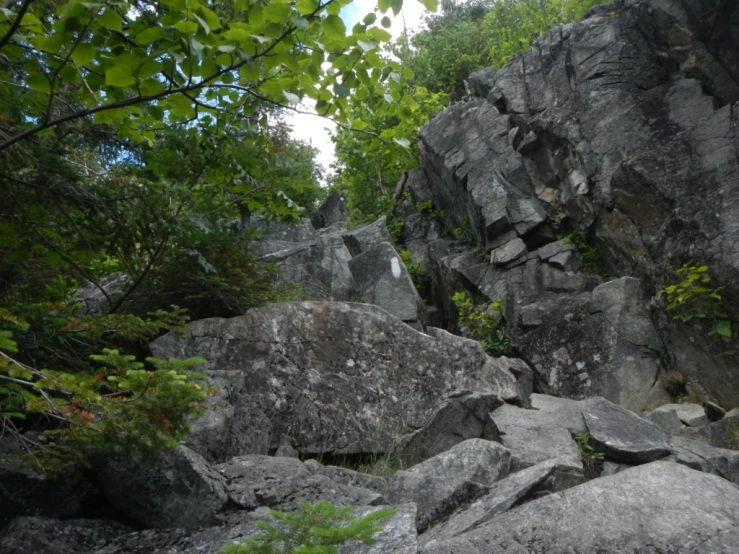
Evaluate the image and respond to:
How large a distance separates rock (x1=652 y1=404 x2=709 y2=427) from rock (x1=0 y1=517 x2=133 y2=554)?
7.97 m

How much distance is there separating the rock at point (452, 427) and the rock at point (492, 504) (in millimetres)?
1718

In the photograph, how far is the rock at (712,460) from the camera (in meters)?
6.92

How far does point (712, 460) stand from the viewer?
7.22 m

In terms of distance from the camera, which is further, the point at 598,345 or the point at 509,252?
the point at 509,252

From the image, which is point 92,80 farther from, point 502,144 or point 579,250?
point 502,144

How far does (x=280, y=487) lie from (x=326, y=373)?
2.52 m

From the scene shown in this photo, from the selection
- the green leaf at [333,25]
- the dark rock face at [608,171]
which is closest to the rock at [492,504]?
the green leaf at [333,25]

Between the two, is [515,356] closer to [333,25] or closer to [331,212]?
[333,25]

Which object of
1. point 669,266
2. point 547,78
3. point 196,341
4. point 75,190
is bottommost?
point 669,266

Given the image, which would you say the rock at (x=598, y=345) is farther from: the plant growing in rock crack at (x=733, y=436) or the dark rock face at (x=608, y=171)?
the plant growing in rock crack at (x=733, y=436)

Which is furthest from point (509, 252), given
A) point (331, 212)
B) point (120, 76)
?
point (120, 76)

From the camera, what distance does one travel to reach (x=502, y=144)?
15.0m

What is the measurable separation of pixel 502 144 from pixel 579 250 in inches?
135

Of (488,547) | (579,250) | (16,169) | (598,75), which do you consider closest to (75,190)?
(16,169)
